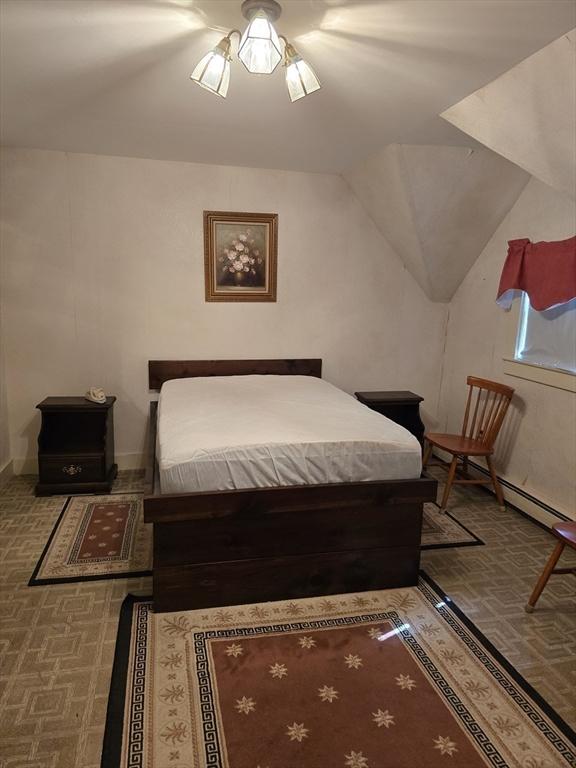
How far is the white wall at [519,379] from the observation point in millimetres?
2963

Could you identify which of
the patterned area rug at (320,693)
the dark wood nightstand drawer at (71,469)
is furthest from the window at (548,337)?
the dark wood nightstand drawer at (71,469)

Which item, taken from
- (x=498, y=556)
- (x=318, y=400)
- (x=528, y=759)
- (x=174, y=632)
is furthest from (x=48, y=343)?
(x=528, y=759)

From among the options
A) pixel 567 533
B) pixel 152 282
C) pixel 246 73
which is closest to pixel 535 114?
pixel 246 73

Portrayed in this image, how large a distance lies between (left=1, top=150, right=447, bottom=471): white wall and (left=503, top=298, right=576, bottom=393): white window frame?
88cm

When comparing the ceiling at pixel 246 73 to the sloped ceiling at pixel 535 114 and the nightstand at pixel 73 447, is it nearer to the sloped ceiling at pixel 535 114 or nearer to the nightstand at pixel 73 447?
the sloped ceiling at pixel 535 114

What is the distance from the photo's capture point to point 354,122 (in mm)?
2680

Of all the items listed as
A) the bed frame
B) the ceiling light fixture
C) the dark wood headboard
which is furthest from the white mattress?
the ceiling light fixture

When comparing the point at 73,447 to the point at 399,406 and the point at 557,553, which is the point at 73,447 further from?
the point at 557,553

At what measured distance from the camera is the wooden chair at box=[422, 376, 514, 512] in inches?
128

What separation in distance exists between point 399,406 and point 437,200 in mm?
1581

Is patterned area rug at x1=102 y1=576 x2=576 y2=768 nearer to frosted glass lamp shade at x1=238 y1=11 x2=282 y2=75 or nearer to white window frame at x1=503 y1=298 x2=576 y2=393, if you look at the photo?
white window frame at x1=503 y1=298 x2=576 y2=393

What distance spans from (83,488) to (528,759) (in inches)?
113

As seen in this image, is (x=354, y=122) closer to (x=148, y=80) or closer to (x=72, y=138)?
(x=148, y=80)

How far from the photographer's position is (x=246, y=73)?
6.86 ft
